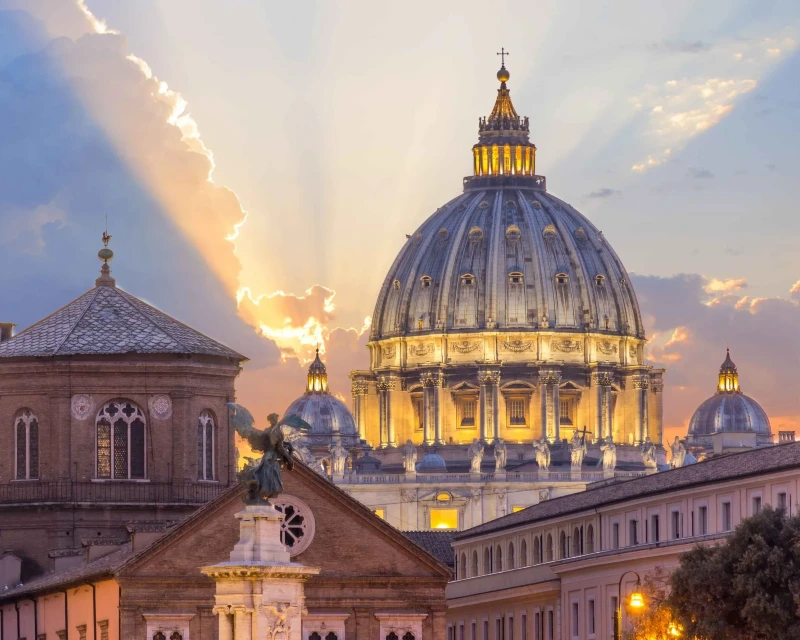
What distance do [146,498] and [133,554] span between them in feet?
27.2

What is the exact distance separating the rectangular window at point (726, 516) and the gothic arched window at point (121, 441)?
22.2m

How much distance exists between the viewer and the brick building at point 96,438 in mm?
98812

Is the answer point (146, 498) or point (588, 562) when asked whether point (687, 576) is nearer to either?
point (588, 562)

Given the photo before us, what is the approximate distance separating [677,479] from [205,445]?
16.8 m

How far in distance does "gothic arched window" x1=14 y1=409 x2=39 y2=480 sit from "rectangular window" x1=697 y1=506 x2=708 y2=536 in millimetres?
23239

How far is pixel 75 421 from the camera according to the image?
325 feet

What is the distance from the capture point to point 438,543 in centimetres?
13888

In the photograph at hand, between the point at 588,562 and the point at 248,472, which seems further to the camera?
the point at 588,562

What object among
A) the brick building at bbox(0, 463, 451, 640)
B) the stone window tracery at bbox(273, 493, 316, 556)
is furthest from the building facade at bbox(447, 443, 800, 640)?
the stone window tracery at bbox(273, 493, 316, 556)

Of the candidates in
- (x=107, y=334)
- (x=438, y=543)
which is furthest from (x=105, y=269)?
(x=438, y=543)

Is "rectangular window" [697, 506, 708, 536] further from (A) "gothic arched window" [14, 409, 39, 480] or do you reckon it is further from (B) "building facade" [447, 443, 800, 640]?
(A) "gothic arched window" [14, 409, 39, 480]

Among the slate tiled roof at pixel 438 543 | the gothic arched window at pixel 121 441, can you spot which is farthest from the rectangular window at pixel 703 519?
the slate tiled roof at pixel 438 543

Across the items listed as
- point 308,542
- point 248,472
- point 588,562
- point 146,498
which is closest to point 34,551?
point 146,498

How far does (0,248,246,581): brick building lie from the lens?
98812 millimetres
